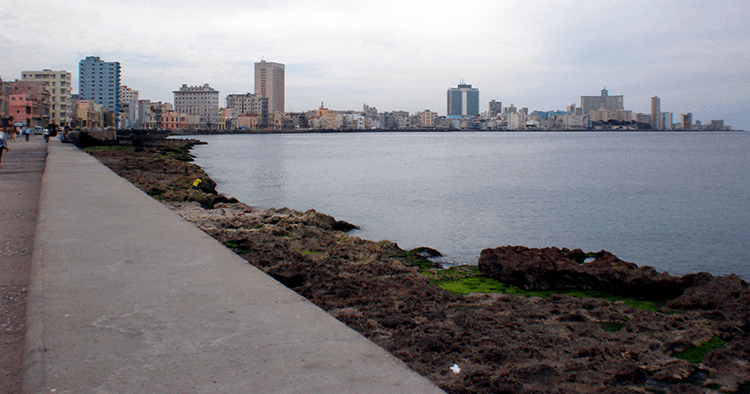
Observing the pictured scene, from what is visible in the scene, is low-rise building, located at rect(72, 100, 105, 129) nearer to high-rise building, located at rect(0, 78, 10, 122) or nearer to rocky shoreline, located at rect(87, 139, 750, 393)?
high-rise building, located at rect(0, 78, 10, 122)

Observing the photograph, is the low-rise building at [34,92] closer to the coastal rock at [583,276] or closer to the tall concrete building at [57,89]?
the tall concrete building at [57,89]

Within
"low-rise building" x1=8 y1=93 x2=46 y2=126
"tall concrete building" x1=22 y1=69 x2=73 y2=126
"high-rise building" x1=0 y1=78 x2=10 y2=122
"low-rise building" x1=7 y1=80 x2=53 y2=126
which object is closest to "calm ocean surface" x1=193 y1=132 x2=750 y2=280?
"high-rise building" x1=0 y1=78 x2=10 y2=122

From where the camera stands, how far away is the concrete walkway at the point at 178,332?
2.55m

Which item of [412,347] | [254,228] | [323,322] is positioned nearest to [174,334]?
[323,322]

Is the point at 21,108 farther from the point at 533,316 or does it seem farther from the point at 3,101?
the point at 533,316

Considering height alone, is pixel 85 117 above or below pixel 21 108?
above

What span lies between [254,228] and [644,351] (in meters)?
7.36

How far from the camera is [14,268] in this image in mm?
5805

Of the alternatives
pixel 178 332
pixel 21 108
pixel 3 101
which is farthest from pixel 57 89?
pixel 178 332

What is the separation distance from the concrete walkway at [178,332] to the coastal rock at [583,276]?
4031 mm

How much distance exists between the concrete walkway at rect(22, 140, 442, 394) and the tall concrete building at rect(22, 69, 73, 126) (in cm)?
12768

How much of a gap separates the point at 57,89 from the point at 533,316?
13382cm

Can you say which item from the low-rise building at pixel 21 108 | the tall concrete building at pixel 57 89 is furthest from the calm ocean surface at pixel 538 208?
the tall concrete building at pixel 57 89

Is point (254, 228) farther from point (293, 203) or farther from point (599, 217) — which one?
point (599, 217)
